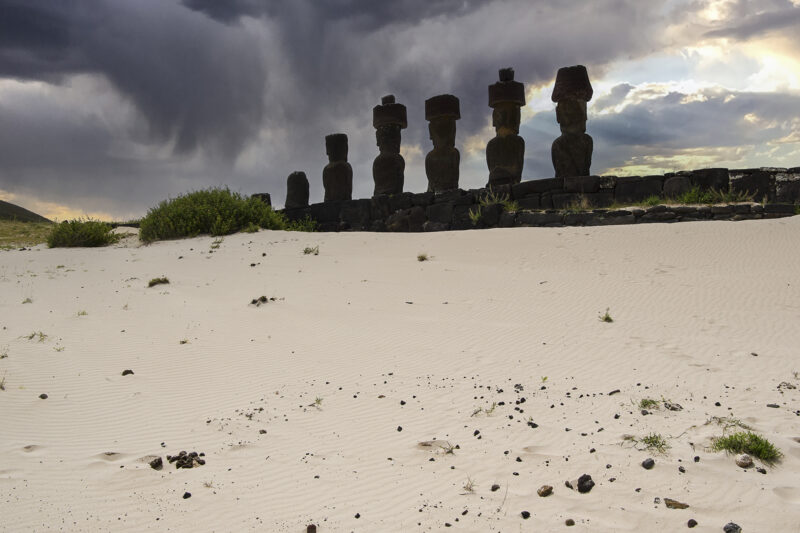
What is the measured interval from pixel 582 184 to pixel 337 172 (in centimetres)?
718

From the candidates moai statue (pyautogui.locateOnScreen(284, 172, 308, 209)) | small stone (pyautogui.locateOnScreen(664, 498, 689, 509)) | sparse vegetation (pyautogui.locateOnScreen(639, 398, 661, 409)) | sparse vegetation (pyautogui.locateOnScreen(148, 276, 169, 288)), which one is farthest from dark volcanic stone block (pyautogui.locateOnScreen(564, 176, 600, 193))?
small stone (pyautogui.locateOnScreen(664, 498, 689, 509))

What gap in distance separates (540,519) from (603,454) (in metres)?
0.76

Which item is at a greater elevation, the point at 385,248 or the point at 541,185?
the point at 541,185

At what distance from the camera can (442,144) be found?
16.0 meters

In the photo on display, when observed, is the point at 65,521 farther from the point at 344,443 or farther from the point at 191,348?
the point at 191,348

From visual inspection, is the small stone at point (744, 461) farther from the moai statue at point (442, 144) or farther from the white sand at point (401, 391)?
the moai statue at point (442, 144)

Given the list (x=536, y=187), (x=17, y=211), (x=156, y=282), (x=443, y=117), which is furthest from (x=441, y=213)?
(x=17, y=211)

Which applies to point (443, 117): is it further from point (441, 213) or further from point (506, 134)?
point (441, 213)

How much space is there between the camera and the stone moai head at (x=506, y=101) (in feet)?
49.3

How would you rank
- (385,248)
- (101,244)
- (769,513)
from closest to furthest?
(769,513)
(385,248)
(101,244)

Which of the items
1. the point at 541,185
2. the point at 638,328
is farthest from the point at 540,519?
the point at 541,185

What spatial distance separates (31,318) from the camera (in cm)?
680

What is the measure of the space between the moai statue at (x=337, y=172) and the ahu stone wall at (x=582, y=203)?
1.39 m

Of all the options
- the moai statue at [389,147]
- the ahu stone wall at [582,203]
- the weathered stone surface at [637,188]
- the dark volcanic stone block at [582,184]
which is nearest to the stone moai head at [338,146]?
the moai statue at [389,147]
